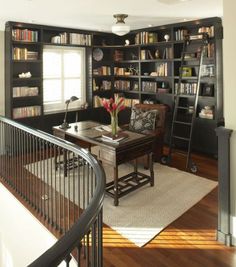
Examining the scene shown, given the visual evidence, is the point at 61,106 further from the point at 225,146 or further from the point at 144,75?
the point at 225,146

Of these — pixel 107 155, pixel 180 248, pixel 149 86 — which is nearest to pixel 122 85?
pixel 149 86

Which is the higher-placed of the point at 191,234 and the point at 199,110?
the point at 199,110

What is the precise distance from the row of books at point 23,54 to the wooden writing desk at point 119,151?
6.47 ft

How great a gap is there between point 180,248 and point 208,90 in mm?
3559

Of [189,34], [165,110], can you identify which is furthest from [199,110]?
[189,34]

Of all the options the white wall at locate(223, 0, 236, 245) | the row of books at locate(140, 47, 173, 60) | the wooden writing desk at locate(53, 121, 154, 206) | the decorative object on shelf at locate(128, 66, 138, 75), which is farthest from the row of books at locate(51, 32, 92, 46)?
the white wall at locate(223, 0, 236, 245)

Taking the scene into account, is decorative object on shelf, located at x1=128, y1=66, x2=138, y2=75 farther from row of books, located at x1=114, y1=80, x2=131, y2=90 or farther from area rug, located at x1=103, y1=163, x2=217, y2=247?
area rug, located at x1=103, y1=163, x2=217, y2=247

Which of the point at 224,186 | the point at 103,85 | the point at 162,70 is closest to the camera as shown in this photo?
the point at 224,186

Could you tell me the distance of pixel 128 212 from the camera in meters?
3.50

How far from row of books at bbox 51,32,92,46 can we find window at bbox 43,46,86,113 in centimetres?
27

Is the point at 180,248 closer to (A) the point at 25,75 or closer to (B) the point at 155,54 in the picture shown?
(A) the point at 25,75

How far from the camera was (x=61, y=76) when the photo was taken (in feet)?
21.8

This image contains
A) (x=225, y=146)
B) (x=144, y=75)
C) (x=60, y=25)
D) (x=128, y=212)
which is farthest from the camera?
(x=144, y=75)

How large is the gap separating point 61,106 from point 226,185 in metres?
4.82
